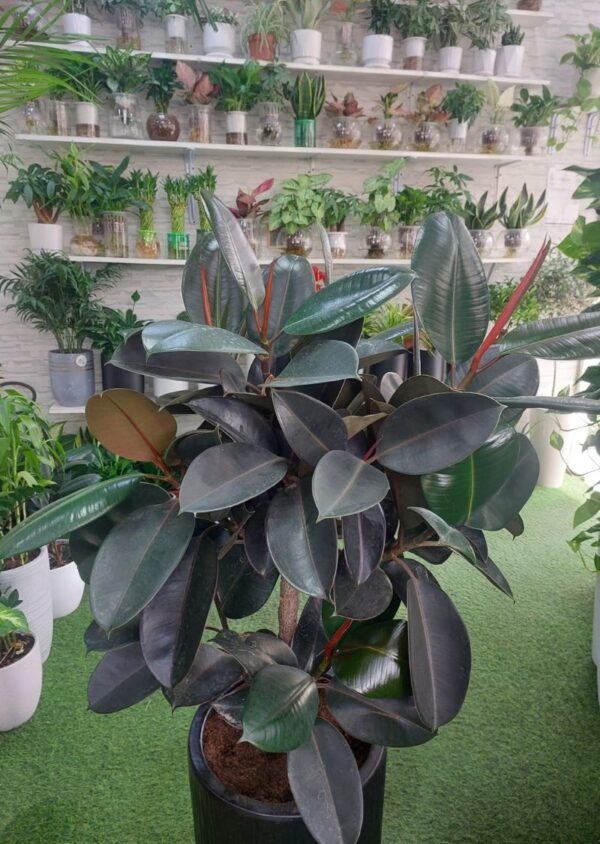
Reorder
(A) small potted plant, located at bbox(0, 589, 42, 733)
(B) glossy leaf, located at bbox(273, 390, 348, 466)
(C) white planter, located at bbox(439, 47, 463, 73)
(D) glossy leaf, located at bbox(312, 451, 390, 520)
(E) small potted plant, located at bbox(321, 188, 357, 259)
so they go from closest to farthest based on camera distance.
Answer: (D) glossy leaf, located at bbox(312, 451, 390, 520) → (B) glossy leaf, located at bbox(273, 390, 348, 466) → (A) small potted plant, located at bbox(0, 589, 42, 733) → (E) small potted plant, located at bbox(321, 188, 357, 259) → (C) white planter, located at bbox(439, 47, 463, 73)

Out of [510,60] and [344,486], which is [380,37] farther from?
[344,486]

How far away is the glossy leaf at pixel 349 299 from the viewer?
2.09 feet

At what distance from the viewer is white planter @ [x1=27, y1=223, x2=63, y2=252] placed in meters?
2.86

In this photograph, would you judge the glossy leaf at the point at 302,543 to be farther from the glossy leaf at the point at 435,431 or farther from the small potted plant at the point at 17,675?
the small potted plant at the point at 17,675

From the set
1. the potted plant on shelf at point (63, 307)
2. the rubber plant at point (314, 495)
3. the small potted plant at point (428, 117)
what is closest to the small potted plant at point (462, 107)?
the small potted plant at point (428, 117)

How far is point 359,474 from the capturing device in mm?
636

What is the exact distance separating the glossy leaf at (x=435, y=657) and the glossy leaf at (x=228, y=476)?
26 cm

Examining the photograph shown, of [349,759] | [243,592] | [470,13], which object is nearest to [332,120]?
[470,13]

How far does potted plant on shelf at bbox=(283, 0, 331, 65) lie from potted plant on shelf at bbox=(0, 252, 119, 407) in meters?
1.39

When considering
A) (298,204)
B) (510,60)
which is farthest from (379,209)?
(510,60)

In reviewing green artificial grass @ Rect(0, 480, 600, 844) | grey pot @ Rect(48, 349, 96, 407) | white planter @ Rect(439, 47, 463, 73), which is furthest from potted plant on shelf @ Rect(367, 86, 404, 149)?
green artificial grass @ Rect(0, 480, 600, 844)

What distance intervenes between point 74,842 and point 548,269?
3295 millimetres

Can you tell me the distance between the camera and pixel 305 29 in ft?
9.68

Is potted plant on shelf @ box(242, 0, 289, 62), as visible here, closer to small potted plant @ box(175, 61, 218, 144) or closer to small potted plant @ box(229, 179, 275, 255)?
small potted plant @ box(175, 61, 218, 144)
